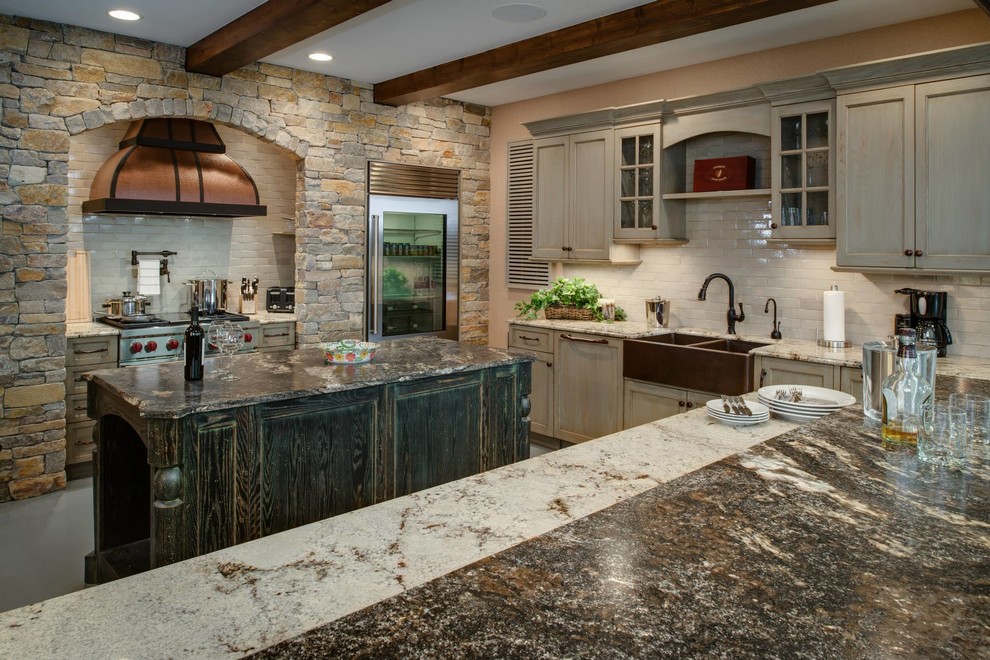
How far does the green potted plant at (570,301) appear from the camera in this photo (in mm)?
5777

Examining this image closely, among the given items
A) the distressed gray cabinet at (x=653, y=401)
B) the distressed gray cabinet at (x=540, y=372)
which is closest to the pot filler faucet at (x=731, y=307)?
the distressed gray cabinet at (x=653, y=401)

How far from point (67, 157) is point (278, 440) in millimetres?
2970

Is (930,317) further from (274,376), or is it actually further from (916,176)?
(274,376)

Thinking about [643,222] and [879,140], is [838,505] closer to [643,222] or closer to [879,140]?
[879,140]

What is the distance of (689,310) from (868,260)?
1.55m

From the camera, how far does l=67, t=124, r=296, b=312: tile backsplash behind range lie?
556cm

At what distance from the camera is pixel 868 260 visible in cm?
414

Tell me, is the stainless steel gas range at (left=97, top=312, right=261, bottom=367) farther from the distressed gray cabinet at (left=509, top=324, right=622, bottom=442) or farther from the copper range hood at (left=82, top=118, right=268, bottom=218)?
the distressed gray cabinet at (left=509, top=324, right=622, bottom=442)

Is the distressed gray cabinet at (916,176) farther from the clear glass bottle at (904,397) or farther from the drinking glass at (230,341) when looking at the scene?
the drinking glass at (230,341)

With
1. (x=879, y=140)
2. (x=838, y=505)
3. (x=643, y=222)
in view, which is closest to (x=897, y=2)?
(x=879, y=140)

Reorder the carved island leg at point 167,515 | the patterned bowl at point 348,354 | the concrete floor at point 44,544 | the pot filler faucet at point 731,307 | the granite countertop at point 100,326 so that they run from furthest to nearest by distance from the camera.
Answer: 1. the pot filler faucet at point 731,307
2. the granite countertop at point 100,326
3. the patterned bowl at point 348,354
4. the concrete floor at point 44,544
5. the carved island leg at point 167,515

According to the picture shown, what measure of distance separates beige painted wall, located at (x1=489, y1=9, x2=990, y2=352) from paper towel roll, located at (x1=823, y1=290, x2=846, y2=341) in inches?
8.9

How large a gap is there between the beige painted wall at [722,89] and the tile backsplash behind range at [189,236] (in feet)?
6.69

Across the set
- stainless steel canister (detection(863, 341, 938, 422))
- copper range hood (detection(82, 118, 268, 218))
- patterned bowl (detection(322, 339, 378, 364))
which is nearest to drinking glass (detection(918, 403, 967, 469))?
stainless steel canister (detection(863, 341, 938, 422))
